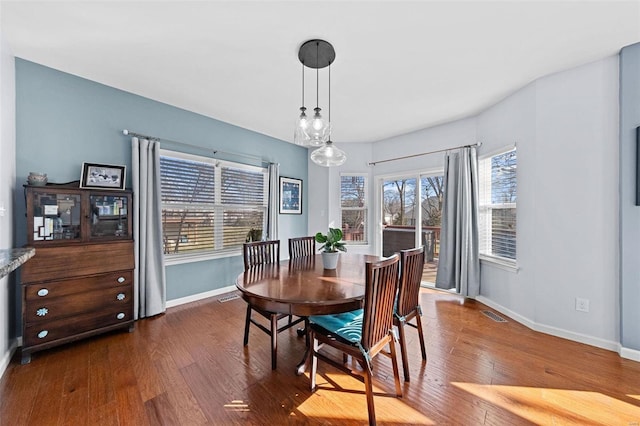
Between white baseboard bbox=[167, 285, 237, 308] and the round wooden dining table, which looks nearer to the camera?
the round wooden dining table

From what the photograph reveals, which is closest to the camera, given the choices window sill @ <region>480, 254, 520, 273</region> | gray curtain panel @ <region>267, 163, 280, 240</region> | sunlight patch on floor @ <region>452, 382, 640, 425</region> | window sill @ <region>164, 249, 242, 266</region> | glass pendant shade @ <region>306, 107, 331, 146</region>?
sunlight patch on floor @ <region>452, 382, 640, 425</region>

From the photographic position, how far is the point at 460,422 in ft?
5.09

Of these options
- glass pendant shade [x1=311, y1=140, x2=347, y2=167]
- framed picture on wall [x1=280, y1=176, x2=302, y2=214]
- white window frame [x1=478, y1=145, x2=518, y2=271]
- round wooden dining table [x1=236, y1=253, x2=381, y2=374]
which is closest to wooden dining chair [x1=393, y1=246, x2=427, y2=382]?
round wooden dining table [x1=236, y1=253, x2=381, y2=374]

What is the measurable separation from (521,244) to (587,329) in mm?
935

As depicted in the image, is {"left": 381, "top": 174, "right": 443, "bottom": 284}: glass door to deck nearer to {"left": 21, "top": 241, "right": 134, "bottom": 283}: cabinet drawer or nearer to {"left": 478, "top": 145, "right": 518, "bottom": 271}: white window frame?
{"left": 478, "top": 145, "right": 518, "bottom": 271}: white window frame

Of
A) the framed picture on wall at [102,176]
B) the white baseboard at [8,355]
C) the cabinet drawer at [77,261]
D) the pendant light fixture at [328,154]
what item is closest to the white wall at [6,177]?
the white baseboard at [8,355]

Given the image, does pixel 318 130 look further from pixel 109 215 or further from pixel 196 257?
pixel 196 257

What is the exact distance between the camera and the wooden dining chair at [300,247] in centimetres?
313

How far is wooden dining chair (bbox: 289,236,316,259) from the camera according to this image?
313 centimetres

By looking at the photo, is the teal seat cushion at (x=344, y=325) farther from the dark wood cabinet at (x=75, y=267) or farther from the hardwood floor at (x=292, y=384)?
the dark wood cabinet at (x=75, y=267)

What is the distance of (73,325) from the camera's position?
7.66 feet

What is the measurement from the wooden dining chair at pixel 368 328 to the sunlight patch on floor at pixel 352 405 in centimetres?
9

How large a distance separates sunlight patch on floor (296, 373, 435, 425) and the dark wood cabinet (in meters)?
2.15

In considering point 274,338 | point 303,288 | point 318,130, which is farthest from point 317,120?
point 274,338
